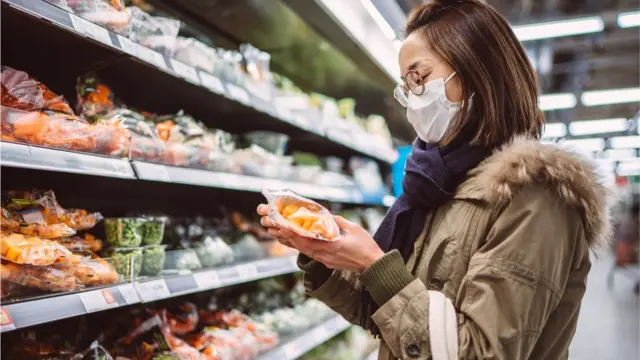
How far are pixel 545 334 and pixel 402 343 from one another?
343 millimetres

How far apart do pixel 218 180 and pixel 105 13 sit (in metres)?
0.71

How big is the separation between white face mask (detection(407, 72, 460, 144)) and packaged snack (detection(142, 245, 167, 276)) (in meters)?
0.94

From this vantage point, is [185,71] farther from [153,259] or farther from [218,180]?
[153,259]

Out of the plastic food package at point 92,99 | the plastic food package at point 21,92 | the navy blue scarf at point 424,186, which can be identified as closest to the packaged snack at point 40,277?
the plastic food package at point 21,92

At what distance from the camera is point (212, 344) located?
206 centimetres

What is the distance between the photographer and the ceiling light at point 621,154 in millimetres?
14797

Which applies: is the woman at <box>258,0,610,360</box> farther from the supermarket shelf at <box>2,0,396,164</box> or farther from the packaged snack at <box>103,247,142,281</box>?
the supermarket shelf at <box>2,0,396,164</box>

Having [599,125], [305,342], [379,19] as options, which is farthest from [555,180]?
[599,125]

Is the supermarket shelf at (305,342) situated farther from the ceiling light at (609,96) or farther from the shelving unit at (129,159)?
the ceiling light at (609,96)

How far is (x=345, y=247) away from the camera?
120cm

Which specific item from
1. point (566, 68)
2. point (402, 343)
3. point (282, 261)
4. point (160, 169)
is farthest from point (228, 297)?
point (566, 68)

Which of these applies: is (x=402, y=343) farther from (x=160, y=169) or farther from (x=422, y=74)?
(x=160, y=169)

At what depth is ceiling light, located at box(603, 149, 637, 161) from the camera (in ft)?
48.5

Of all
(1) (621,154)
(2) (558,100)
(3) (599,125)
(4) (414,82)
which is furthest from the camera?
(1) (621,154)
